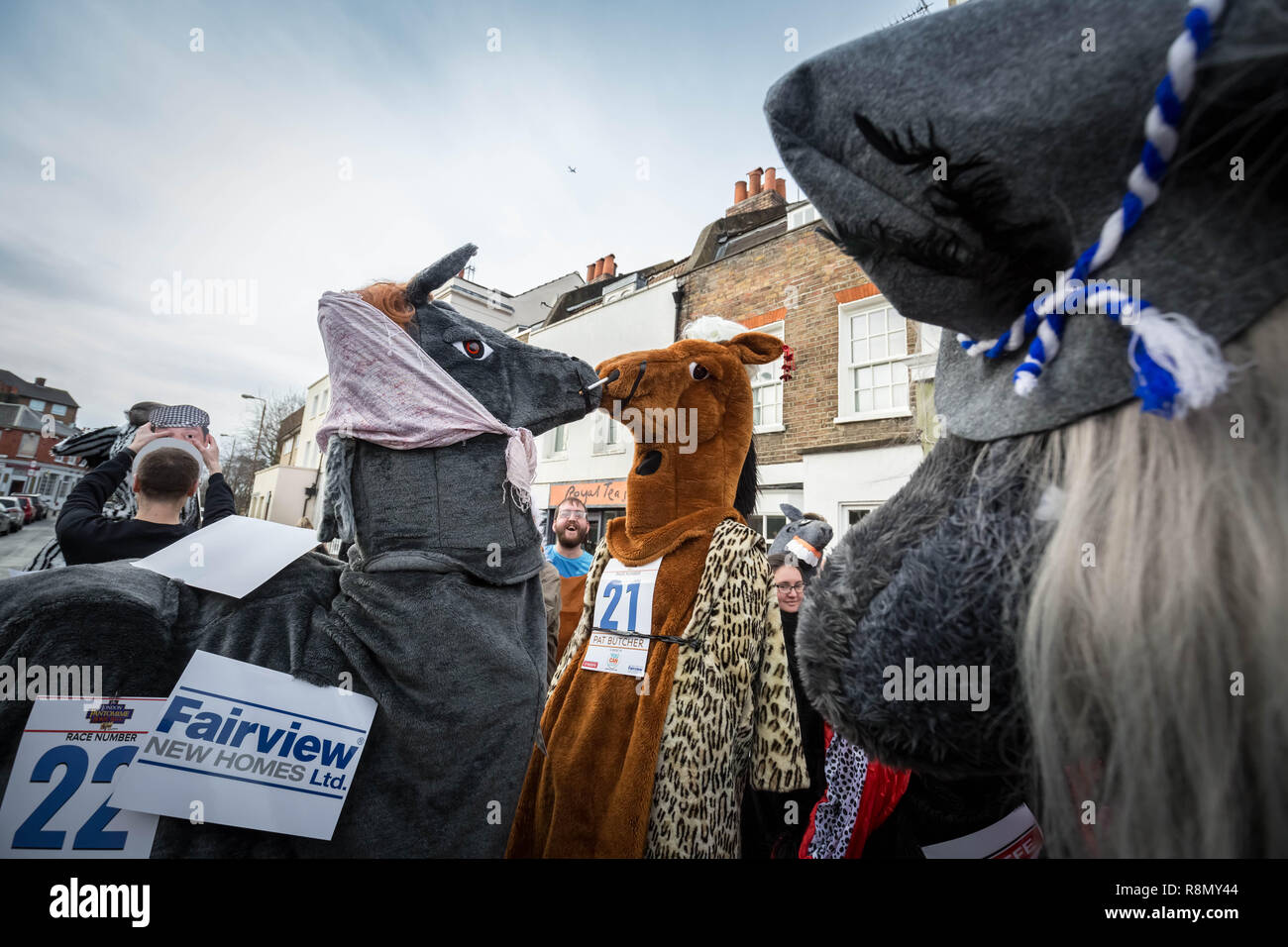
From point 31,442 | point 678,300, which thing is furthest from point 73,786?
point 31,442

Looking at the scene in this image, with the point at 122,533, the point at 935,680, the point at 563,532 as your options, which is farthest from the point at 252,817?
the point at 563,532

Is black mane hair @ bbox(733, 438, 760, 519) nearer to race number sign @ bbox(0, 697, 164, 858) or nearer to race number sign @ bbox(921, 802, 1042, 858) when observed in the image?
race number sign @ bbox(921, 802, 1042, 858)

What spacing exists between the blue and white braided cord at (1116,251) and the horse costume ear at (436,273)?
1581mm

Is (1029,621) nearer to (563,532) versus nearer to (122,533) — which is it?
(122,533)

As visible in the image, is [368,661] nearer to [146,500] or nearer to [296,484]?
[146,500]

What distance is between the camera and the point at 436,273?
5.84 ft

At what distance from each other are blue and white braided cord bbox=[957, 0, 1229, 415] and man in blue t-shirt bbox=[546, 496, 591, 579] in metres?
4.40

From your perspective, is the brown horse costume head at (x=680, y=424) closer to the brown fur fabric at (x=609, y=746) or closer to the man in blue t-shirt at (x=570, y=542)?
the brown fur fabric at (x=609, y=746)

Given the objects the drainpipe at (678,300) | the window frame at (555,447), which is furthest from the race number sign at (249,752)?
the window frame at (555,447)

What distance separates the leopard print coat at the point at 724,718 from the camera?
1983mm

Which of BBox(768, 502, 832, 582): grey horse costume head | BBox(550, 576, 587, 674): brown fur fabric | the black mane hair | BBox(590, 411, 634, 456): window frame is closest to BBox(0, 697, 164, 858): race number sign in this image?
the black mane hair

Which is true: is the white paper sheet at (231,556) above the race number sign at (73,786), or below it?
above

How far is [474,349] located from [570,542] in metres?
3.35

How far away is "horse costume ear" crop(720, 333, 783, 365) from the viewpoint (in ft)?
9.23
